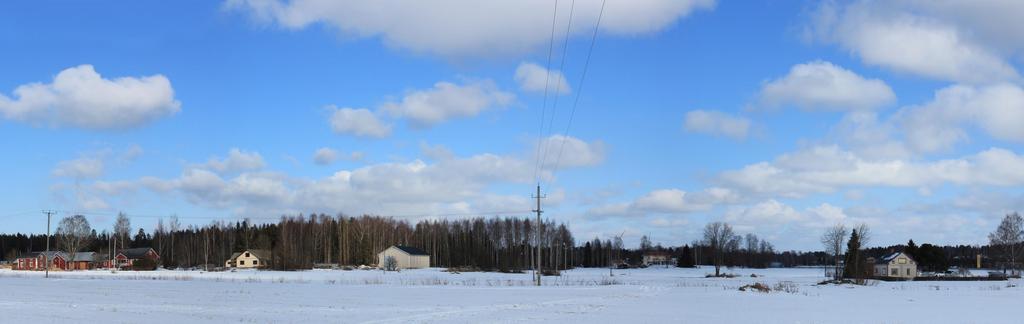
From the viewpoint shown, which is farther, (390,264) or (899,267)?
(390,264)

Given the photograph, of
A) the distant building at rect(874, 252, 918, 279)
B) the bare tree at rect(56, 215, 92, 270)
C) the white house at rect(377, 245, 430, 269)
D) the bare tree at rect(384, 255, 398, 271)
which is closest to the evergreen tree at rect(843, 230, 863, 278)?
the distant building at rect(874, 252, 918, 279)

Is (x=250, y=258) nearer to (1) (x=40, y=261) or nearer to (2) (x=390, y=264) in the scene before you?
(2) (x=390, y=264)

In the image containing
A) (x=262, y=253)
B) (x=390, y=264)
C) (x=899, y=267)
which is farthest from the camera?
(x=262, y=253)

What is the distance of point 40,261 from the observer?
14750cm

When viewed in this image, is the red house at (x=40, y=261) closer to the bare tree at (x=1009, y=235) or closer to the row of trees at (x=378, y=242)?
the row of trees at (x=378, y=242)

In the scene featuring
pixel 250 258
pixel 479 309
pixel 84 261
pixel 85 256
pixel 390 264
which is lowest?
pixel 84 261

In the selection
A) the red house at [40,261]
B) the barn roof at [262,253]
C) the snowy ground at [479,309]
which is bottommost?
the red house at [40,261]

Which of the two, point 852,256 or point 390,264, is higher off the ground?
point 852,256

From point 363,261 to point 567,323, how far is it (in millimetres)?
119421

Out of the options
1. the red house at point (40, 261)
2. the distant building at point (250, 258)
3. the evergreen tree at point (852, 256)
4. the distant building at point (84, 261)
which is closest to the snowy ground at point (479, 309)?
the evergreen tree at point (852, 256)

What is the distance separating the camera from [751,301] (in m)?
39.9

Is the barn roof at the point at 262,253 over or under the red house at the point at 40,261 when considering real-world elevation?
over

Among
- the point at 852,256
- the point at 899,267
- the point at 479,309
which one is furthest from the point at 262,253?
the point at 479,309

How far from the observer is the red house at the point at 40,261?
144m
